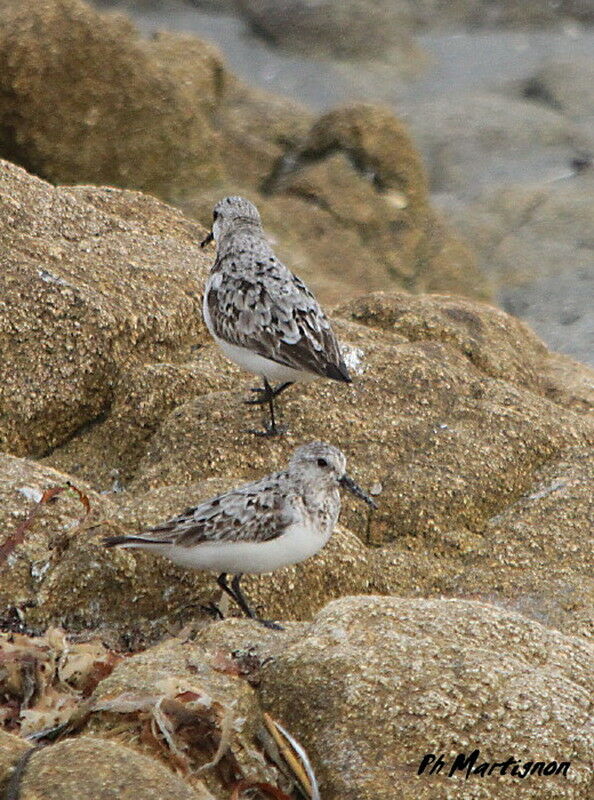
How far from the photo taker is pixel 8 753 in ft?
13.9

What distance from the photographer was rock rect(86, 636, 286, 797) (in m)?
4.77

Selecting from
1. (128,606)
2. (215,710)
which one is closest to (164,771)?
(215,710)

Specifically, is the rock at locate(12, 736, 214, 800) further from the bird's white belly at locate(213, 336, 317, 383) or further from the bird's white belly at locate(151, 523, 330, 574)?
the bird's white belly at locate(213, 336, 317, 383)

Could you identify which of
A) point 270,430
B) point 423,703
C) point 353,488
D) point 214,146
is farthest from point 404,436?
point 214,146

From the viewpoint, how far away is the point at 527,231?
21.7m

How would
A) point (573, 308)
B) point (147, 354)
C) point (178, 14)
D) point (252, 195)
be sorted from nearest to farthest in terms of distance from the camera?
1. point (147, 354)
2. point (252, 195)
3. point (573, 308)
4. point (178, 14)

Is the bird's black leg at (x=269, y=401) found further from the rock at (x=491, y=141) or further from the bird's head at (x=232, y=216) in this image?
the rock at (x=491, y=141)

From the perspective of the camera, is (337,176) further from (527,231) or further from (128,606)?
(128,606)

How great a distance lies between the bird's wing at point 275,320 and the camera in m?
7.56

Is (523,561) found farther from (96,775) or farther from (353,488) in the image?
(96,775)

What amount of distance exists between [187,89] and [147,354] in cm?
926

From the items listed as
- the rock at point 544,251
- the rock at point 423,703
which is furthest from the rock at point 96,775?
the rock at point 544,251

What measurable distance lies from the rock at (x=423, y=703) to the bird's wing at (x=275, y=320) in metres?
2.31

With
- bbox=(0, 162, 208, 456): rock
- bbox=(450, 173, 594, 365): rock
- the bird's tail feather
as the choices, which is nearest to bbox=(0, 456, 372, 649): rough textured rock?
the bird's tail feather
